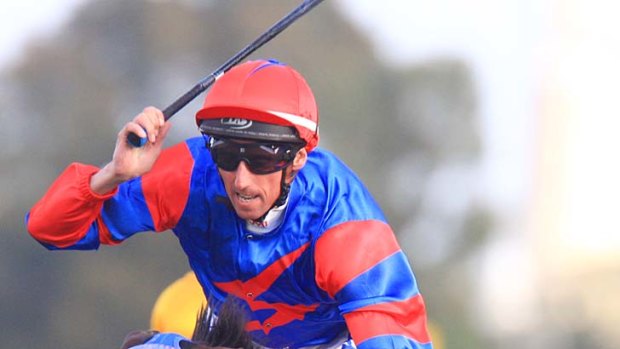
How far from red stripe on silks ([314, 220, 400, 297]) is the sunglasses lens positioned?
22cm

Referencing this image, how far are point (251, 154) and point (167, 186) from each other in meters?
0.38

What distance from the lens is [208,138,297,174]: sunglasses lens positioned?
2.40 metres

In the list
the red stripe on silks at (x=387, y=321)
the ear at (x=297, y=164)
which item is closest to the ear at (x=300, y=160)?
the ear at (x=297, y=164)

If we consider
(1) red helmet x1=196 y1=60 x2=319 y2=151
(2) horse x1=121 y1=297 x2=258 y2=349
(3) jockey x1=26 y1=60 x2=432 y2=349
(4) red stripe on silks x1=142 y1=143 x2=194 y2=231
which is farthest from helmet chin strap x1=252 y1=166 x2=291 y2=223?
(2) horse x1=121 y1=297 x2=258 y2=349

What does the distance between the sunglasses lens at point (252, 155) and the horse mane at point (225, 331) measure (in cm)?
55

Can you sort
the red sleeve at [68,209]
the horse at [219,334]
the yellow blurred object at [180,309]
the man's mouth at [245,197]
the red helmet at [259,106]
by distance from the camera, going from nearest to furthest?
the horse at [219,334], the red helmet at [259,106], the man's mouth at [245,197], the red sleeve at [68,209], the yellow blurred object at [180,309]

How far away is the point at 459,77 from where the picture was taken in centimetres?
779

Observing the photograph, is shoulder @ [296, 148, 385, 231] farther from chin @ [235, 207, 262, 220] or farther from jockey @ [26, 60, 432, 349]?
chin @ [235, 207, 262, 220]

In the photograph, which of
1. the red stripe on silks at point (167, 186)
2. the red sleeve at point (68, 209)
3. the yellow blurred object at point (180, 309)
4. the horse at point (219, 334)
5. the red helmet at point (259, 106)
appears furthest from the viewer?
the yellow blurred object at point (180, 309)

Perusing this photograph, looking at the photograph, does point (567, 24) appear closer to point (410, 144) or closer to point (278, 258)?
point (410, 144)

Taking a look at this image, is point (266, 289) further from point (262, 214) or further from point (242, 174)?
point (242, 174)

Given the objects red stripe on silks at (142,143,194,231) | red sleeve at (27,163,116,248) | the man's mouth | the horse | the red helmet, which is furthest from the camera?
red stripe on silks at (142,143,194,231)

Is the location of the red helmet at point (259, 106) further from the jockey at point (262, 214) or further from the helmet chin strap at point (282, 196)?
the helmet chin strap at point (282, 196)

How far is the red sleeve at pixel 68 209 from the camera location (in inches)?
102
